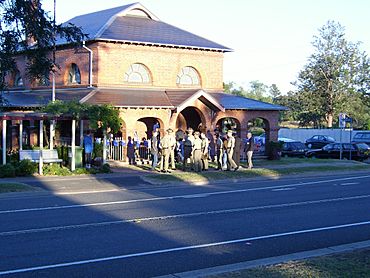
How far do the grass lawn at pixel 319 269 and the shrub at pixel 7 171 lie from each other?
52.4 feet

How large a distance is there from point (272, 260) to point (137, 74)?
83.7 ft

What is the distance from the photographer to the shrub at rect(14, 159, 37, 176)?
22.4 metres

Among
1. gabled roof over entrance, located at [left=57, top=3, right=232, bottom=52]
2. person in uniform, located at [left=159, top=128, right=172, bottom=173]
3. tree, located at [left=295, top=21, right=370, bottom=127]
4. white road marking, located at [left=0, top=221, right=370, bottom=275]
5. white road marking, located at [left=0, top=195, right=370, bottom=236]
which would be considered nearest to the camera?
white road marking, located at [left=0, top=221, right=370, bottom=275]

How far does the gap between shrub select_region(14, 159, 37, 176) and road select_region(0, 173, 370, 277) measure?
4325 mm

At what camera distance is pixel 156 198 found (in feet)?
55.9

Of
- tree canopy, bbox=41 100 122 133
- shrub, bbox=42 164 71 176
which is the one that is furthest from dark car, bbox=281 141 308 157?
shrub, bbox=42 164 71 176

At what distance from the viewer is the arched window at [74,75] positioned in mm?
33344

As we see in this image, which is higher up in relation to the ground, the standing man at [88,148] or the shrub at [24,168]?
the standing man at [88,148]

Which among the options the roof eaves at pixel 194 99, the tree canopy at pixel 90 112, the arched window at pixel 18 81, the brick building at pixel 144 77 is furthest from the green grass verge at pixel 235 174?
the arched window at pixel 18 81

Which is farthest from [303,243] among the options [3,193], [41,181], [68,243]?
[41,181]

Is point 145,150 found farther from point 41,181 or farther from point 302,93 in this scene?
point 302,93

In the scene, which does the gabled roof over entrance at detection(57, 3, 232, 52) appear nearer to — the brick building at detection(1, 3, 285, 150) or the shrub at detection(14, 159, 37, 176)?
the brick building at detection(1, 3, 285, 150)

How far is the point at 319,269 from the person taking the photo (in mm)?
7715

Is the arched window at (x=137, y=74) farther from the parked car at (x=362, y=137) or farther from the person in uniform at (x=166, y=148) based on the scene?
the parked car at (x=362, y=137)
